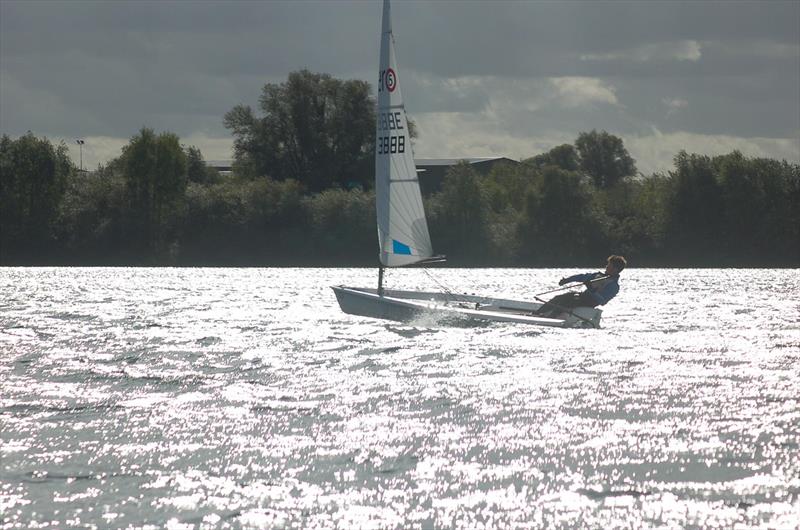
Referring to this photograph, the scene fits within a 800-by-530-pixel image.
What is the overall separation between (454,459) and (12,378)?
32.9ft

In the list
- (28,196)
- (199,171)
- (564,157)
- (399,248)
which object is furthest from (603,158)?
(399,248)

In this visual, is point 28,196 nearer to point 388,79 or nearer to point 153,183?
point 153,183

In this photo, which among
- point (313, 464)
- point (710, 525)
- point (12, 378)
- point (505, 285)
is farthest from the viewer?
point (505, 285)

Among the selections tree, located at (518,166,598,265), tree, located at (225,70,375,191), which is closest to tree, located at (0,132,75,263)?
tree, located at (225,70,375,191)

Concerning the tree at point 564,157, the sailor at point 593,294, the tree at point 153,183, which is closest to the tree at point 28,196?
the tree at point 153,183

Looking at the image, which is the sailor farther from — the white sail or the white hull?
the white sail

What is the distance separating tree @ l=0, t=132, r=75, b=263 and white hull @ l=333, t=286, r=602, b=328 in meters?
67.5

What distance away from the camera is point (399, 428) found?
15492mm

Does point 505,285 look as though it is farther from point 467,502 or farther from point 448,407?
point 467,502

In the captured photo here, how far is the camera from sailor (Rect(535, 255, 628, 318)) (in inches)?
1113

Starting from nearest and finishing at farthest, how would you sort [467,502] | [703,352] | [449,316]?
[467,502], [703,352], [449,316]

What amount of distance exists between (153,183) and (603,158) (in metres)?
83.7

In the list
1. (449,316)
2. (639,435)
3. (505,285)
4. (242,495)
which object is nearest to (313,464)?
(242,495)

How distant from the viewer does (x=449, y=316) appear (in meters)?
30.4
